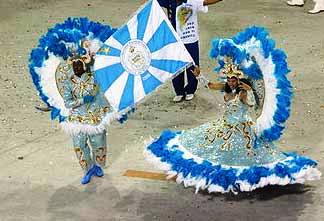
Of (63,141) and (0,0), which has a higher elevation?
(0,0)

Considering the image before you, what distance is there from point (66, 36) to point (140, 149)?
5.00 feet

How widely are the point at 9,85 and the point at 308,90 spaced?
3371mm

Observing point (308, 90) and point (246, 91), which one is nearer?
point (246, 91)

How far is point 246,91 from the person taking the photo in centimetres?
573

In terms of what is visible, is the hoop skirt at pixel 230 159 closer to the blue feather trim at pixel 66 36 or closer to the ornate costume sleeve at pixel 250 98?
the ornate costume sleeve at pixel 250 98

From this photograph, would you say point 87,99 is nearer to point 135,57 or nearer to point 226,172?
point 135,57

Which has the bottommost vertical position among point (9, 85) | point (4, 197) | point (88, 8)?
point (4, 197)

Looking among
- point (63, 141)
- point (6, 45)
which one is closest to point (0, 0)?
point (6, 45)

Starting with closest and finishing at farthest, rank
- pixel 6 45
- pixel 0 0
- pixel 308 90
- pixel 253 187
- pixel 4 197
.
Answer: pixel 253 187
pixel 4 197
pixel 308 90
pixel 6 45
pixel 0 0

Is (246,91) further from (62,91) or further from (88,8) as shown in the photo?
(88,8)

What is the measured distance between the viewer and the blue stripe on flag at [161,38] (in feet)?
18.6

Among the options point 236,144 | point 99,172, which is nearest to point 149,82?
point 236,144

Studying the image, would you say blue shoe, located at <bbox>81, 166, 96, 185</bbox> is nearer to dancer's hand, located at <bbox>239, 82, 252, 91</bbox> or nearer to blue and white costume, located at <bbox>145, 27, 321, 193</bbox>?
blue and white costume, located at <bbox>145, 27, 321, 193</bbox>

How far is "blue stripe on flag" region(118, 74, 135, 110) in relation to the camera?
5.62 meters
